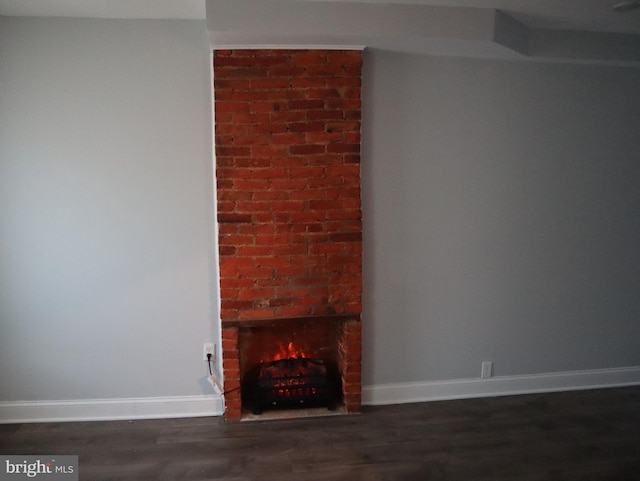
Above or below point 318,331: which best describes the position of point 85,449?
below

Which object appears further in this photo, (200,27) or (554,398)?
(554,398)

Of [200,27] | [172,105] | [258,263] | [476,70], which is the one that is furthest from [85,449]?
[476,70]

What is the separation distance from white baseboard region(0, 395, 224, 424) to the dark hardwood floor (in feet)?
0.17

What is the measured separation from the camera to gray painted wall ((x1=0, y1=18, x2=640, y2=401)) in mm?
2574

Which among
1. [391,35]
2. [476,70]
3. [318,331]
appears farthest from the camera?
[318,331]

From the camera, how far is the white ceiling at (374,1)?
2.33m

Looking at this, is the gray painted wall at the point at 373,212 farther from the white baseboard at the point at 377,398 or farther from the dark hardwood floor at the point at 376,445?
the dark hardwood floor at the point at 376,445

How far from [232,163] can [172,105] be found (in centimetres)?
53

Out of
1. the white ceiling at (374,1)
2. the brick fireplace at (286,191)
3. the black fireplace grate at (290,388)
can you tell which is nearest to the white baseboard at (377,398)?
the black fireplace grate at (290,388)

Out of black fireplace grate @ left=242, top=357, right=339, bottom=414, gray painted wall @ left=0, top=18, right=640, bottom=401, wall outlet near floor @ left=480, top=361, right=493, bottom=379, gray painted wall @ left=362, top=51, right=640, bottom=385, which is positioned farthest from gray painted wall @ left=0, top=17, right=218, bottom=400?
wall outlet near floor @ left=480, top=361, right=493, bottom=379

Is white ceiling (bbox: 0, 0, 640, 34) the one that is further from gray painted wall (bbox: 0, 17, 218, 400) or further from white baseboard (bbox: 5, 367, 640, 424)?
white baseboard (bbox: 5, 367, 640, 424)

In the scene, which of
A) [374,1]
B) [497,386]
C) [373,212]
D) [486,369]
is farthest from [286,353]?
[374,1]

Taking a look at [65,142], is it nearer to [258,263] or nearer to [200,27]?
[200,27]

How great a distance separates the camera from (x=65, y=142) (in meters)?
2.58
